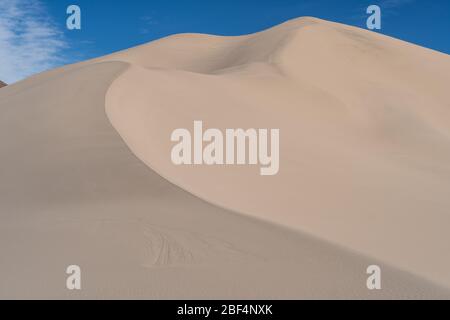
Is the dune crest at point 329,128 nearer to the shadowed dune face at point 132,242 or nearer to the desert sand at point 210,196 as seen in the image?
the desert sand at point 210,196

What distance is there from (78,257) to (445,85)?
60.7 ft

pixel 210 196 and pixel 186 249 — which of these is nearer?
pixel 186 249

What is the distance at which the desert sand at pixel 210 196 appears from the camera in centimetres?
461

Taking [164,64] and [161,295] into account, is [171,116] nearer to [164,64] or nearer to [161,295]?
[161,295]

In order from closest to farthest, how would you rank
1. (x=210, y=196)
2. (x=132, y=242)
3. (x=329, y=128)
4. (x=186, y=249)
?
(x=186, y=249) → (x=132, y=242) → (x=210, y=196) → (x=329, y=128)

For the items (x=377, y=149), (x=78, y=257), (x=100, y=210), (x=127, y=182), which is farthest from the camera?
(x=377, y=149)

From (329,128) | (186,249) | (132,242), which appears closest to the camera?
(186,249)

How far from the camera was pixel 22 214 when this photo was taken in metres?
6.46

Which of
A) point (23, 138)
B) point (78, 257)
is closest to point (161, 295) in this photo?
point (78, 257)

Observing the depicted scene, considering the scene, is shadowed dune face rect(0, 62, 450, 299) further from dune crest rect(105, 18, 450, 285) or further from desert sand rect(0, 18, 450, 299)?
dune crest rect(105, 18, 450, 285)

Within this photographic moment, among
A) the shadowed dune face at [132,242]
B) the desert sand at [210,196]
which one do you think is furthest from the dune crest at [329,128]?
the shadowed dune face at [132,242]

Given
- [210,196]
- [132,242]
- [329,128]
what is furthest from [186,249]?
[329,128]

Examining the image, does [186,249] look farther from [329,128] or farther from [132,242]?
[329,128]

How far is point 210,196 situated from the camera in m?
6.67
